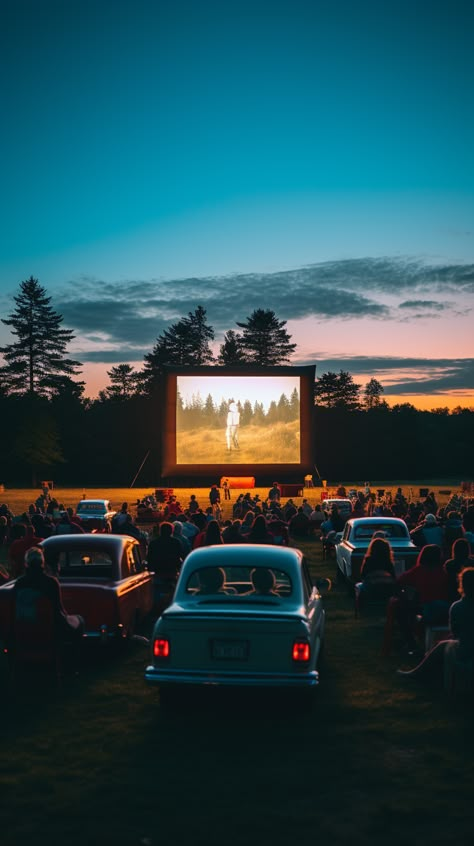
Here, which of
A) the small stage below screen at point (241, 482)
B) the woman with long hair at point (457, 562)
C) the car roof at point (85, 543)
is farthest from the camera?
the small stage below screen at point (241, 482)

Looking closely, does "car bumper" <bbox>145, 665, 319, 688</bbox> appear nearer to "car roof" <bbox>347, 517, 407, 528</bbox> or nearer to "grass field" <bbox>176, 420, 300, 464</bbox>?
"car roof" <bbox>347, 517, 407, 528</bbox>

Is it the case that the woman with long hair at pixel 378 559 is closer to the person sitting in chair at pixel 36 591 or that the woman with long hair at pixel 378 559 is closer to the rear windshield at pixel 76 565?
the rear windshield at pixel 76 565

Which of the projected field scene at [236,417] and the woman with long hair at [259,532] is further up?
the projected field scene at [236,417]

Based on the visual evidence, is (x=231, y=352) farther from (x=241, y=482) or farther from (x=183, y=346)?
(x=241, y=482)

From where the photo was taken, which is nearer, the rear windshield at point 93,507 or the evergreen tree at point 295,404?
the rear windshield at point 93,507

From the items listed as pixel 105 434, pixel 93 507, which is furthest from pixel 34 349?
pixel 93 507

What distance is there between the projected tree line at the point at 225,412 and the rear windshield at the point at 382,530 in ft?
120

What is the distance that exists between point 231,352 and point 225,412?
5992cm

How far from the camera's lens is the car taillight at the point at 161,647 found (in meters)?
6.79

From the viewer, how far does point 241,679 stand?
6.59 metres

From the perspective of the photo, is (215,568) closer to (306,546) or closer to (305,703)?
(305,703)

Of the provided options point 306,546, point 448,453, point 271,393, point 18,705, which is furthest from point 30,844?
point 448,453

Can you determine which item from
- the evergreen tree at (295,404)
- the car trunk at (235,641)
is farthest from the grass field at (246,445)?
the car trunk at (235,641)

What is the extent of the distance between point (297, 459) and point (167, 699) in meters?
45.1
